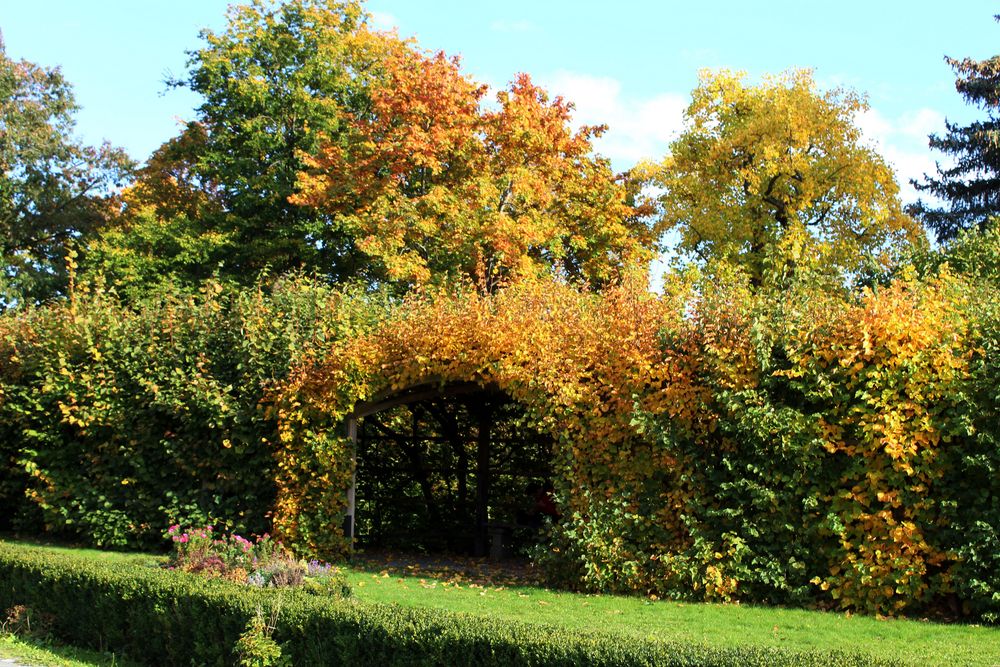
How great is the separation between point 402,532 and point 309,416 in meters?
4.29

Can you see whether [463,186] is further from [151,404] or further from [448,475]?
[151,404]

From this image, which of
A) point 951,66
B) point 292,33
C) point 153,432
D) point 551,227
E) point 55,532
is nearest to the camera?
point 153,432

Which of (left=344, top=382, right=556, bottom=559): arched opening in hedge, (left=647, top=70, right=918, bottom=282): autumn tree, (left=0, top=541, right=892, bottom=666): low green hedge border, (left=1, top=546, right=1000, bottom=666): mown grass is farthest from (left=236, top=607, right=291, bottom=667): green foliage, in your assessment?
(left=647, top=70, right=918, bottom=282): autumn tree

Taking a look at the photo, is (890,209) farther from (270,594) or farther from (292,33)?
(270,594)

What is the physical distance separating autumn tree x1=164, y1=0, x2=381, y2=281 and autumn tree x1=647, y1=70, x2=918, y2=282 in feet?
34.7

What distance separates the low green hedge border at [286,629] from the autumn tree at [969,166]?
27.0 metres

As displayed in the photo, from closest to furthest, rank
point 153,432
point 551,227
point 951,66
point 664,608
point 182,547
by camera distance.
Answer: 1. point 664,608
2. point 182,547
3. point 153,432
4. point 551,227
5. point 951,66

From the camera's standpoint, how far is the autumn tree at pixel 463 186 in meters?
23.5

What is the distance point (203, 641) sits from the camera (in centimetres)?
830

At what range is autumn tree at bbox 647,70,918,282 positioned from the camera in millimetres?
27984

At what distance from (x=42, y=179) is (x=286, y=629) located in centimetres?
3064

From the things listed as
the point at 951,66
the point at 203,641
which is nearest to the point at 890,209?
the point at 951,66

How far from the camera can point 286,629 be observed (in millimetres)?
7727

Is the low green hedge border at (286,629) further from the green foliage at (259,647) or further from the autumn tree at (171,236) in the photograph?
the autumn tree at (171,236)
